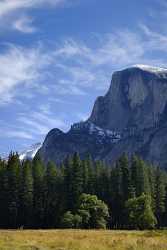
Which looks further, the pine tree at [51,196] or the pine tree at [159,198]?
the pine tree at [159,198]

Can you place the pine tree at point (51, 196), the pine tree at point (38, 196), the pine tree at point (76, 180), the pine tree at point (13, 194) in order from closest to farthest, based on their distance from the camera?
the pine tree at point (13, 194), the pine tree at point (76, 180), the pine tree at point (38, 196), the pine tree at point (51, 196)

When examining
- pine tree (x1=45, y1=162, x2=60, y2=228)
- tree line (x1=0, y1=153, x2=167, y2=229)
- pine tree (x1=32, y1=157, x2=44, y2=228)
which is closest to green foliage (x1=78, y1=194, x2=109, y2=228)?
tree line (x1=0, y1=153, x2=167, y2=229)

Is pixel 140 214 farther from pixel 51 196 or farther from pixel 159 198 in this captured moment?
pixel 159 198

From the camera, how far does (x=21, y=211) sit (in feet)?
381

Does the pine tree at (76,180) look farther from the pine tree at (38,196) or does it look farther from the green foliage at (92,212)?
the green foliage at (92,212)

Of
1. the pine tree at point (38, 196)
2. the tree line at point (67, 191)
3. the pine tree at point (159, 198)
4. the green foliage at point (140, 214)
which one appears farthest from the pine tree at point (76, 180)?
the pine tree at point (159, 198)

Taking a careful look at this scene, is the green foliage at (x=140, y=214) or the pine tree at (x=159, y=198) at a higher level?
the pine tree at (x=159, y=198)

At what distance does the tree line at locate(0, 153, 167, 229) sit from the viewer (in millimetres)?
114500

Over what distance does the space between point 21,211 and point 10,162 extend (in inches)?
598

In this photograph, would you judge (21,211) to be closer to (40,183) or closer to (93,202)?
(40,183)

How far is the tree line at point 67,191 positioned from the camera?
11450cm

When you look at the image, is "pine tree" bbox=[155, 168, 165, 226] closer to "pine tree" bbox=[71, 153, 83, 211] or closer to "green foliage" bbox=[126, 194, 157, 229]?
"pine tree" bbox=[71, 153, 83, 211]

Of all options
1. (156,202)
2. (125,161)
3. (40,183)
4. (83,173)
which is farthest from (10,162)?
(156,202)

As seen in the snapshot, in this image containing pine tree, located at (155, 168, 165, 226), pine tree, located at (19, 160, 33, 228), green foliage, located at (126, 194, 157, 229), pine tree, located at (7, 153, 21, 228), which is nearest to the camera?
green foliage, located at (126, 194, 157, 229)
